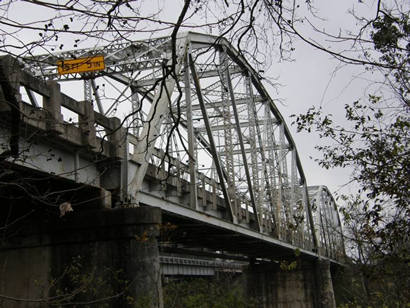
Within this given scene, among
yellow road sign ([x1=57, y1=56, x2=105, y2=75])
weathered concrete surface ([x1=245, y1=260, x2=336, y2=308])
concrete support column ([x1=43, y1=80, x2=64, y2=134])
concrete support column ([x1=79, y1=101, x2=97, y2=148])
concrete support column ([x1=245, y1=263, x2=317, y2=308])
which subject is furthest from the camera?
concrete support column ([x1=245, y1=263, x2=317, y2=308])

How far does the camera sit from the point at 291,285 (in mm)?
46594

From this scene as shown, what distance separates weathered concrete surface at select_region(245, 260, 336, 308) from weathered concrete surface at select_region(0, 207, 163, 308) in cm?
3481

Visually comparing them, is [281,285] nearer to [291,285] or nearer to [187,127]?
[291,285]

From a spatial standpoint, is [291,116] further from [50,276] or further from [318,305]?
[318,305]

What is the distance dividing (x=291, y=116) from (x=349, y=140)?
1.41 metres

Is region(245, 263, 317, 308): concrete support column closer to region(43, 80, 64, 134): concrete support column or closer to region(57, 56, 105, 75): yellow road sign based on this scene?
region(43, 80, 64, 134): concrete support column

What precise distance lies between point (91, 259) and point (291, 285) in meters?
37.7

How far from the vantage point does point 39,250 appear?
12.0m

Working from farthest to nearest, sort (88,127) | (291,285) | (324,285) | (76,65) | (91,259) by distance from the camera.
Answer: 1. (291,285)
2. (324,285)
3. (88,127)
4. (91,259)
5. (76,65)

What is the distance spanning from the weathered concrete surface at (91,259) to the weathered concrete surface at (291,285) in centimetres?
3481

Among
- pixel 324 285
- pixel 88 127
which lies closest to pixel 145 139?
pixel 88 127

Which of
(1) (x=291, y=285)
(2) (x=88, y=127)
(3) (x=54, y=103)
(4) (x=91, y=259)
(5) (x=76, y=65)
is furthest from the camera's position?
(1) (x=291, y=285)

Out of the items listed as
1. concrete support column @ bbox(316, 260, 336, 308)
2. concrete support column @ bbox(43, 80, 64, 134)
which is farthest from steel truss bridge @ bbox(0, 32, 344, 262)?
concrete support column @ bbox(316, 260, 336, 308)

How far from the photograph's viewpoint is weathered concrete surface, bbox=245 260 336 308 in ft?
148
